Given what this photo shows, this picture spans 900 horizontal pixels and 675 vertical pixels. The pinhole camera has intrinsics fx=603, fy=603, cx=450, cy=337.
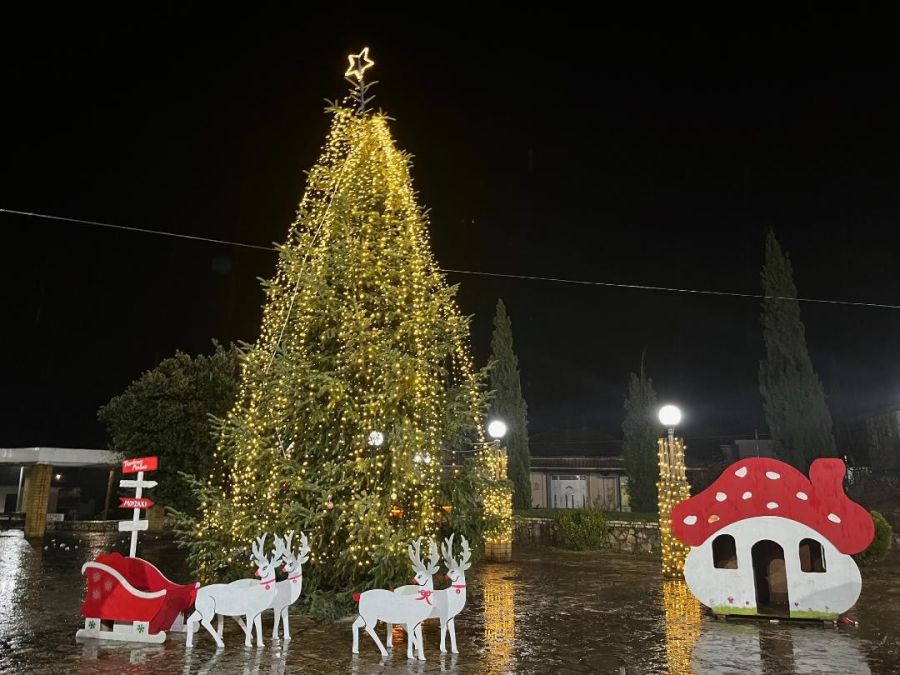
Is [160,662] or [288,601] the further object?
[288,601]

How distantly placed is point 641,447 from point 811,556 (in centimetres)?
1678

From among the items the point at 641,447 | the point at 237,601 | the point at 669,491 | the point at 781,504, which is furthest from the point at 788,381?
the point at 237,601

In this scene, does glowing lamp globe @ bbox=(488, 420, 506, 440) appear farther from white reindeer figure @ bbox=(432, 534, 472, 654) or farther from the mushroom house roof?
white reindeer figure @ bbox=(432, 534, 472, 654)

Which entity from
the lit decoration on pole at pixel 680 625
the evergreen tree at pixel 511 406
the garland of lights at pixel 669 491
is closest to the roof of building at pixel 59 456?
the evergreen tree at pixel 511 406

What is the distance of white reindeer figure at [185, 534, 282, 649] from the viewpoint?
22.8 ft

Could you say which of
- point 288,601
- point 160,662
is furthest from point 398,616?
point 160,662

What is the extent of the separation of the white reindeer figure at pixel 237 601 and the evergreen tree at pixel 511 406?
1783cm

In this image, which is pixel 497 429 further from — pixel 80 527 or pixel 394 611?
pixel 80 527

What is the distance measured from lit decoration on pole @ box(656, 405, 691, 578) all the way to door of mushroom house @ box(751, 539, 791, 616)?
2.58m

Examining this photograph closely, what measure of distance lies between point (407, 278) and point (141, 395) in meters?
17.1

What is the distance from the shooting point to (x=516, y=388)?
2686cm

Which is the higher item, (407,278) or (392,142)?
(392,142)

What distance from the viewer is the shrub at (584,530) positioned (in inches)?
680

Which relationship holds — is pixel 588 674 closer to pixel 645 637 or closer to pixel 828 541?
pixel 645 637
